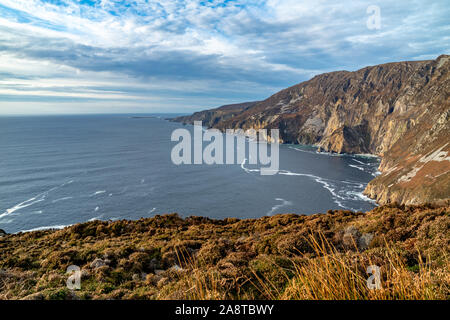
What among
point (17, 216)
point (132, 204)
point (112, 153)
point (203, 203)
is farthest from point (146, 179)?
point (112, 153)

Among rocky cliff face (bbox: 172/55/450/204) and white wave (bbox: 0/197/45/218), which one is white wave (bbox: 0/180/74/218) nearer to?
white wave (bbox: 0/197/45/218)

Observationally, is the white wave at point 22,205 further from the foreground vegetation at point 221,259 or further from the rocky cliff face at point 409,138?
the rocky cliff face at point 409,138

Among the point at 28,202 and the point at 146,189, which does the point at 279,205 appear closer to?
the point at 146,189

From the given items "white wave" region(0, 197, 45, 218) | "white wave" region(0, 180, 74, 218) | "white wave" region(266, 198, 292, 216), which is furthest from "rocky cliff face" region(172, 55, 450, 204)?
"white wave" region(0, 180, 74, 218)

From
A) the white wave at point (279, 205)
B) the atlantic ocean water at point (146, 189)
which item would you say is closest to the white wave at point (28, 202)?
the atlantic ocean water at point (146, 189)

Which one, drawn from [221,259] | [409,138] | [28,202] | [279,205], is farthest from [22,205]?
[409,138]
